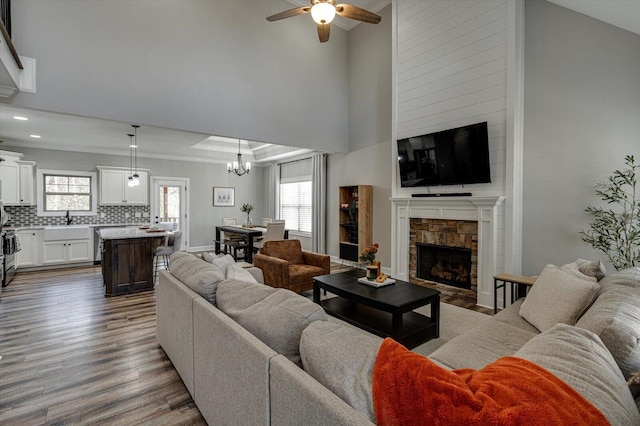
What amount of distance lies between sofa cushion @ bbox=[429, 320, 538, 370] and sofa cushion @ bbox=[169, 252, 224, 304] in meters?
1.42

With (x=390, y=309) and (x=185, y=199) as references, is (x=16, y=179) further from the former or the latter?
(x=390, y=309)

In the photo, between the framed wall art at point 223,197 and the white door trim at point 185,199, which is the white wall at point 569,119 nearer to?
the framed wall art at point 223,197

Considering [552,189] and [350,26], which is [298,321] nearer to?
[552,189]

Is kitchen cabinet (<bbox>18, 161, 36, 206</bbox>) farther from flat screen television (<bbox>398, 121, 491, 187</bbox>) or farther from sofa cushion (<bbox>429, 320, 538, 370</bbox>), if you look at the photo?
sofa cushion (<bbox>429, 320, 538, 370</bbox>)

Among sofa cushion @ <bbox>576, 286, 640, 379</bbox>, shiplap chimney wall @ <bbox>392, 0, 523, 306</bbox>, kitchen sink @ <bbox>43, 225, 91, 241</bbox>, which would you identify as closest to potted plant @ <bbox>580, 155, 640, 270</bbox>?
shiplap chimney wall @ <bbox>392, 0, 523, 306</bbox>

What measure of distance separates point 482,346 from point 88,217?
8.43 m

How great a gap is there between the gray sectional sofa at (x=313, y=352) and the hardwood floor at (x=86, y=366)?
0.28m

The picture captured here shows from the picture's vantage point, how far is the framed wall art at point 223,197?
9.06 metres

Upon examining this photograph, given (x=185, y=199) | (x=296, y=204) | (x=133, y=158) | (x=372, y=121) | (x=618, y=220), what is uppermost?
(x=372, y=121)

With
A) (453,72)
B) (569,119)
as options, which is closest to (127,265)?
(453,72)

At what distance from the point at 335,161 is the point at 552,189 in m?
4.20

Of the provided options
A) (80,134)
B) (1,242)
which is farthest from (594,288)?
(80,134)

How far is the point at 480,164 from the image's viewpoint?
4027 mm

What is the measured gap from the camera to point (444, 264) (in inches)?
188
